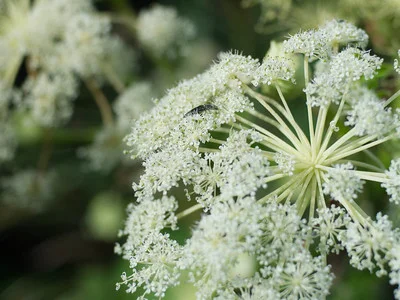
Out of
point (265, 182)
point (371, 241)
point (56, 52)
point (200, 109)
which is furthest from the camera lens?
point (56, 52)

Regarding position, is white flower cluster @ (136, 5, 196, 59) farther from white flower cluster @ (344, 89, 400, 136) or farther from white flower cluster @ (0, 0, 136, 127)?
white flower cluster @ (344, 89, 400, 136)

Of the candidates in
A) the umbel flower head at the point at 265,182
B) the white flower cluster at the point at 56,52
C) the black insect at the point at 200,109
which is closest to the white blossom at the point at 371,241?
the umbel flower head at the point at 265,182

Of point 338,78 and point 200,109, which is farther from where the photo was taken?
point 200,109

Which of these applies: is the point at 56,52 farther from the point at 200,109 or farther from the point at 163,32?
the point at 200,109

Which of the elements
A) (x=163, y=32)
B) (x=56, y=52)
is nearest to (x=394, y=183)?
(x=163, y=32)

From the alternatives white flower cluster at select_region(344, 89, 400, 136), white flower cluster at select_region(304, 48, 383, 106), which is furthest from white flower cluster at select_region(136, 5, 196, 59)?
white flower cluster at select_region(344, 89, 400, 136)

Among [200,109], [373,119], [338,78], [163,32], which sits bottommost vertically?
[373,119]
